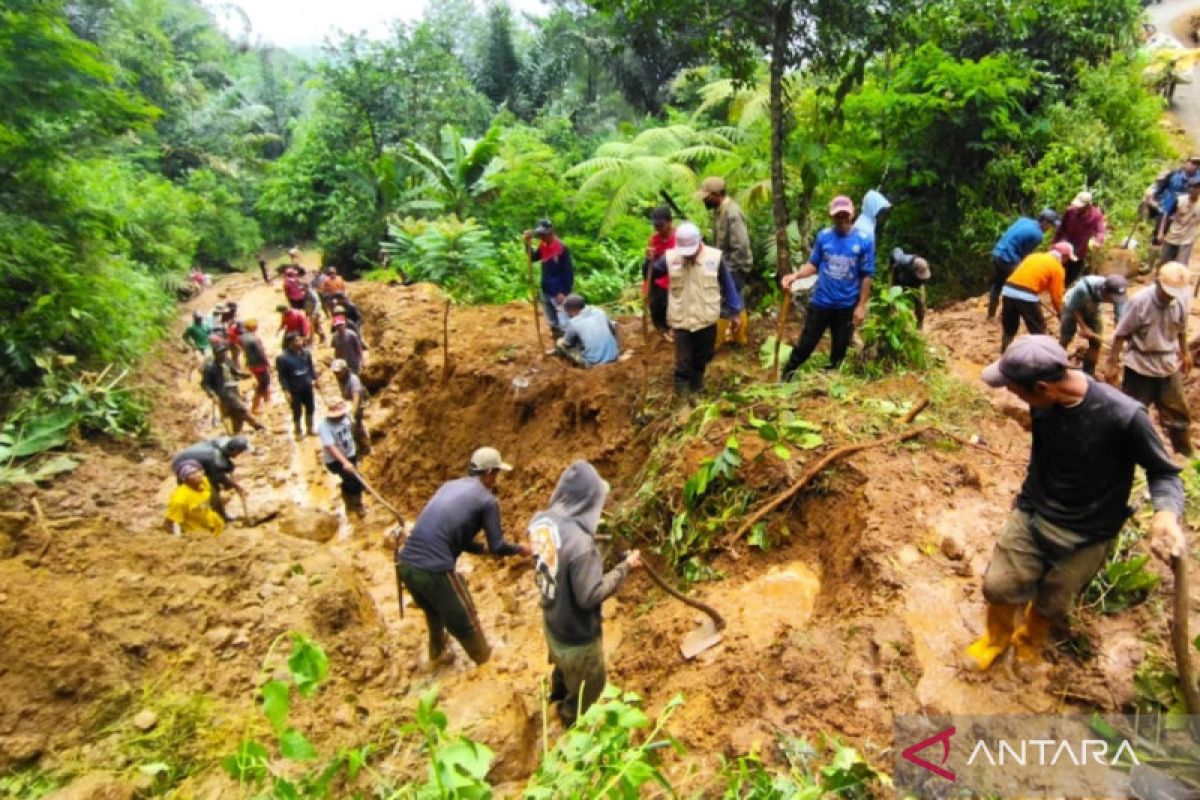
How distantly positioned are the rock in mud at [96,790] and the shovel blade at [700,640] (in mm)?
2984

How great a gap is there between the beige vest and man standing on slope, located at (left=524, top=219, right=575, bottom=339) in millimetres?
2649

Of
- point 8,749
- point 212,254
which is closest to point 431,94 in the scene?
point 212,254

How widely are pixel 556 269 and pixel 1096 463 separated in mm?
6304

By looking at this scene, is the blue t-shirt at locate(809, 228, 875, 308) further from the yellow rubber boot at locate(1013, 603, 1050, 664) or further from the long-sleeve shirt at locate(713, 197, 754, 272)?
the yellow rubber boot at locate(1013, 603, 1050, 664)

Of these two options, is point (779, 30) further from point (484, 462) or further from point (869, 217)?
point (484, 462)

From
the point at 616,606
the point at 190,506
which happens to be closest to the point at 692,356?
the point at 616,606

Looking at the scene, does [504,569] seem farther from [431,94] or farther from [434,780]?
[431,94]

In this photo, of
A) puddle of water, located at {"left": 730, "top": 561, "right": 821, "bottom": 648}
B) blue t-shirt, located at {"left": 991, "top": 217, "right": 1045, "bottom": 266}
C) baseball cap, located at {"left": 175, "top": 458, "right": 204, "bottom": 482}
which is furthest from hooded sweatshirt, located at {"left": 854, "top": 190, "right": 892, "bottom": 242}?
baseball cap, located at {"left": 175, "top": 458, "right": 204, "bottom": 482}

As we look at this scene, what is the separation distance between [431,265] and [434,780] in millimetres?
13173

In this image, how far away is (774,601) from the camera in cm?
420

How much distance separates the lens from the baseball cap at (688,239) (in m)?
5.46

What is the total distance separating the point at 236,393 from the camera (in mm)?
9734

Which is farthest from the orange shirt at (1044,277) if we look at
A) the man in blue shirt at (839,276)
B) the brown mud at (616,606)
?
the man in blue shirt at (839,276)

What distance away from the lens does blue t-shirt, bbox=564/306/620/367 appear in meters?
7.70
